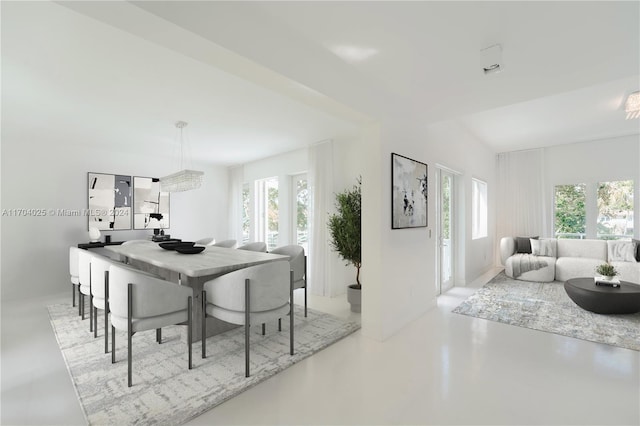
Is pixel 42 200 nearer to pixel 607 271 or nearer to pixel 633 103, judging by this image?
pixel 607 271

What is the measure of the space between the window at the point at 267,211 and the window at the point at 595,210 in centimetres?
604

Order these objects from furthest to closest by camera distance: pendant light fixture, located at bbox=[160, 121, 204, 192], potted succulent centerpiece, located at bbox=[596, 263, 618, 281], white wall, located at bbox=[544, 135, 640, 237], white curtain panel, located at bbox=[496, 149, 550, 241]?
white curtain panel, located at bbox=[496, 149, 550, 241] → white wall, located at bbox=[544, 135, 640, 237] → pendant light fixture, located at bbox=[160, 121, 204, 192] → potted succulent centerpiece, located at bbox=[596, 263, 618, 281]

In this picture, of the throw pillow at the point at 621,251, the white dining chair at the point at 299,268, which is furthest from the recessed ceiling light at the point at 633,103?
the white dining chair at the point at 299,268

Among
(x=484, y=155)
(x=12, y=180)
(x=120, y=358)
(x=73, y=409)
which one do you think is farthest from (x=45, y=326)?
(x=484, y=155)

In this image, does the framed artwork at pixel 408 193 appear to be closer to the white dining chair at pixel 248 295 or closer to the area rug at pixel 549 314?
the white dining chair at pixel 248 295

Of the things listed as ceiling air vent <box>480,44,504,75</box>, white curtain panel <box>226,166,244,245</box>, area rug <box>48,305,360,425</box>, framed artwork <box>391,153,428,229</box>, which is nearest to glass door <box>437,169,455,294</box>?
framed artwork <box>391,153,428,229</box>

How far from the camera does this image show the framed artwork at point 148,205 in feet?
18.2

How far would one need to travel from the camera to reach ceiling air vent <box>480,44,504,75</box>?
2127 millimetres

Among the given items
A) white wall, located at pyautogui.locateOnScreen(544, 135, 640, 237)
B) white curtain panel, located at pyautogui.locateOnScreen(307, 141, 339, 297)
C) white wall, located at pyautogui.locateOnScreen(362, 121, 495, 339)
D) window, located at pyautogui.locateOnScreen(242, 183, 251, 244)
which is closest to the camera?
white wall, located at pyautogui.locateOnScreen(362, 121, 495, 339)

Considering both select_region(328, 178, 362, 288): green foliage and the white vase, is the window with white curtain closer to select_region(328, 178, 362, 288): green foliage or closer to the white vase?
select_region(328, 178, 362, 288): green foliage

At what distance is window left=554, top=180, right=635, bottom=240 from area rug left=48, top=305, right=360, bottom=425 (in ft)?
18.8

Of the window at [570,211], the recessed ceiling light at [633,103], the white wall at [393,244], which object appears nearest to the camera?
the white wall at [393,244]

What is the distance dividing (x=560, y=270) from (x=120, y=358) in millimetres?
6679

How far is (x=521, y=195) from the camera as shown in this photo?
662cm
